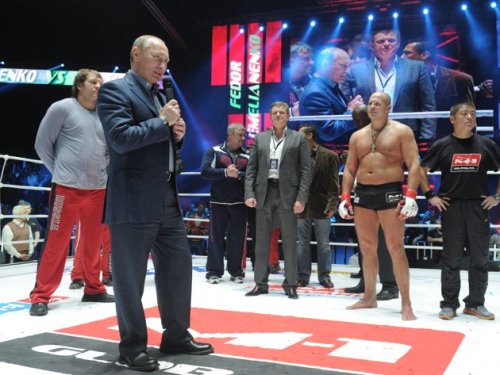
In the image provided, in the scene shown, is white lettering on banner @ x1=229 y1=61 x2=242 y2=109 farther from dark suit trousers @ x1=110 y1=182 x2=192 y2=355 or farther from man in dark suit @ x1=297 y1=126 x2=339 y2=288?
dark suit trousers @ x1=110 y1=182 x2=192 y2=355

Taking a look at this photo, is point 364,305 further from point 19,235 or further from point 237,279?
point 19,235

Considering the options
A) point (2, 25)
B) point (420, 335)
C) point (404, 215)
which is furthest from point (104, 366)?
point (2, 25)

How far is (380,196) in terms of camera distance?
2811 mm

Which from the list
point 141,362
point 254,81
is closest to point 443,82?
point 254,81

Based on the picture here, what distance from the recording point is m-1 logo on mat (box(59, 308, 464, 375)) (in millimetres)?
1811

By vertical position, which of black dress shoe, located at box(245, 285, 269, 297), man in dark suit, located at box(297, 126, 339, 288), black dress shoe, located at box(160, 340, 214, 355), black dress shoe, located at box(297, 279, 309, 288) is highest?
man in dark suit, located at box(297, 126, 339, 288)

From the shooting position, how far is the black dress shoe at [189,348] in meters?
1.90

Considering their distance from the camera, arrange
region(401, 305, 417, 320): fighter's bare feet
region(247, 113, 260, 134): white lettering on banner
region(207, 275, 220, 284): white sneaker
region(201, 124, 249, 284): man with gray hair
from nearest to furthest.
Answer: region(401, 305, 417, 320): fighter's bare feet < region(207, 275, 220, 284): white sneaker < region(201, 124, 249, 284): man with gray hair < region(247, 113, 260, 134): white lettering on banner

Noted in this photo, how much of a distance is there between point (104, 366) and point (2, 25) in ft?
39.7

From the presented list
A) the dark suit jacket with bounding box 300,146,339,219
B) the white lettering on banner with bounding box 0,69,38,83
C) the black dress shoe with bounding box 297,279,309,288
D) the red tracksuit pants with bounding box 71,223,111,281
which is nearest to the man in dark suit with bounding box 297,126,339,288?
the dark suit jacket with bounding box 300,146,339,219

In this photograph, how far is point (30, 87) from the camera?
1309cm

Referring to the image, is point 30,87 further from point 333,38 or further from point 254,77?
point 333,38

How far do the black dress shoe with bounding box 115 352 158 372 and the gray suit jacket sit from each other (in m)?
1.83

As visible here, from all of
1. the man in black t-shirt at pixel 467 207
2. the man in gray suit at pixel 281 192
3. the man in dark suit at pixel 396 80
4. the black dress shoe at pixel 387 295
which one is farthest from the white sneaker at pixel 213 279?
the man in dark suit at pixel 396 80
